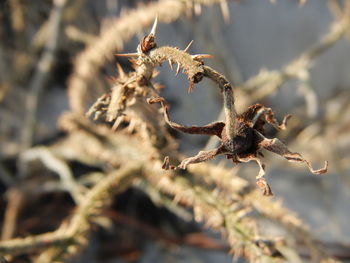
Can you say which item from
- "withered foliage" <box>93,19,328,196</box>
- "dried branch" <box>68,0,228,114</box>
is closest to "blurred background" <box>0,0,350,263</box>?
"dried branch" <box>68,0,228,114</box>

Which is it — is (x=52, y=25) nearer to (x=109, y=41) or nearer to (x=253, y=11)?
(x=109, y=41)

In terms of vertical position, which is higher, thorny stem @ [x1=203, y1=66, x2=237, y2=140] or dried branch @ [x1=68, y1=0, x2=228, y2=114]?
dried branch @ [x1=68, y1=0, x2=228, y2=114]

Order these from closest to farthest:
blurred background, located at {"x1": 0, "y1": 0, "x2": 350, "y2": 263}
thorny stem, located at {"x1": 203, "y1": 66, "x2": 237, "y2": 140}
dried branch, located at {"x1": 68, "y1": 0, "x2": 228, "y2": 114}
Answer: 1. thorny stem, located at {"x1": 203, "y1": 66, "x2": 237, "y2": 140}
2. dried branch, located at {"x1": 68, "y1": 0, "x2": 228, "y2": 114}
3. blurred background, located at {"x1": 0, "y1": 0, "x2": 350, "y2": 263}

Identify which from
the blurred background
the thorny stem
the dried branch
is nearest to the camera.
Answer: the thorny stem

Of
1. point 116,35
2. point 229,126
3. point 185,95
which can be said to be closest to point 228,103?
point 229,126

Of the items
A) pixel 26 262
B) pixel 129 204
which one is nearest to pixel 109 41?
pixel 129 204

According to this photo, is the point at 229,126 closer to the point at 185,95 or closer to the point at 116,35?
the point at 116,35

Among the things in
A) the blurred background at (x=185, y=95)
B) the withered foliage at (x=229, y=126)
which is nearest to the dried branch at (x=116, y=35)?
the blurred background at (x=185, y=95)

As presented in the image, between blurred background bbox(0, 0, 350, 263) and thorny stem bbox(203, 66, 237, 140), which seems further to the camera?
blurred background bbox(0, 0, 350, 263)

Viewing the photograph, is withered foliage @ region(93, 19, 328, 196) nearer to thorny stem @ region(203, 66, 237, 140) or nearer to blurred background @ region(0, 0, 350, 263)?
thorny stem @ region(203, 66, 237, 140)
